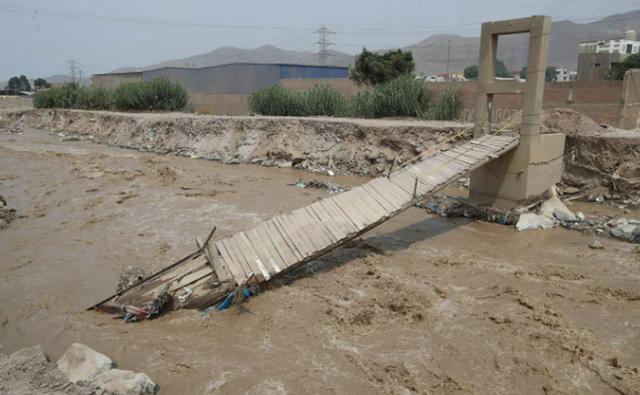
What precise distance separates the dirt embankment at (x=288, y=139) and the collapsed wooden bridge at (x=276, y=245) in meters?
4.27

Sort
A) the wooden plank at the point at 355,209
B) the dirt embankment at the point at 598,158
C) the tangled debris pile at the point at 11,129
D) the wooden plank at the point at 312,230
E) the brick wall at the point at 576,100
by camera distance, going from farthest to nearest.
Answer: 1. the tangled debris pile at the point at 11,129
2. the brick wall at the point at 576,100
3. the dirt embankment at the point at 598,158
4. the wooden plank at the point at 355,209
5. the wooden plank at the point at 312,230

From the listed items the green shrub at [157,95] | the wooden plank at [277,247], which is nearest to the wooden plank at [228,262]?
the wooden plank at [277,247]

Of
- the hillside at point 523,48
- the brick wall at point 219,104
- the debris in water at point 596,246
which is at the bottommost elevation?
the debris in water at point 596,246

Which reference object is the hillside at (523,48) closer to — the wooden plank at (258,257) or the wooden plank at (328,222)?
the wooden plank at (328,222)

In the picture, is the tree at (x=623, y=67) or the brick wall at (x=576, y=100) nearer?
the brick wall at (x=576, y=100)

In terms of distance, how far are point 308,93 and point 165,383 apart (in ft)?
51.3

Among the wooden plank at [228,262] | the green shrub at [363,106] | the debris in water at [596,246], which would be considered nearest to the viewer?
the wooden plank at [228,262]

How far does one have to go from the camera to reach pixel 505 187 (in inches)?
336

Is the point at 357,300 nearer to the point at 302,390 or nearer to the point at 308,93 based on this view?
the point at 302,390

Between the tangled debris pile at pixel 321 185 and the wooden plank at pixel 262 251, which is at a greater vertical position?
the wooden plank at pixel 262 251

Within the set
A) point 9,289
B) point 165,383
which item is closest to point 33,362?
point 165,383

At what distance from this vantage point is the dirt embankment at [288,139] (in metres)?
12.5

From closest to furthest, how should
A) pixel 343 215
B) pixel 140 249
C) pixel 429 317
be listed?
1. pixel 429 317
2. pixel 343 215
3. pixel 140 249

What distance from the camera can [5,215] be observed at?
348 inches
